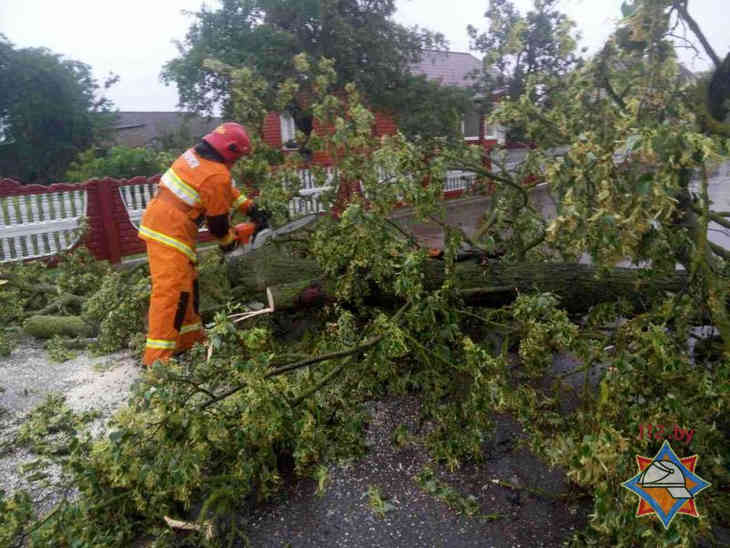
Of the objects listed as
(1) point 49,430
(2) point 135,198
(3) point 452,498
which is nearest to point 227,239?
(1) point 49,430

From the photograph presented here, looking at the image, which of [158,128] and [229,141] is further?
[158,128]

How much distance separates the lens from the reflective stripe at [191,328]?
3482mm

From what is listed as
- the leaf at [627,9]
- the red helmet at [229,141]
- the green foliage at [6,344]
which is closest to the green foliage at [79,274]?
the green foliage at [6,344]

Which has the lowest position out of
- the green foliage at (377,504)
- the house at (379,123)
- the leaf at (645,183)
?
the green foliage at (377,504)

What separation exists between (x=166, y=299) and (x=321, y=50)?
307 inches

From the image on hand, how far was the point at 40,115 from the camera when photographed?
12.2 meters

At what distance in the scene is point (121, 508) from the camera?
1993 mm

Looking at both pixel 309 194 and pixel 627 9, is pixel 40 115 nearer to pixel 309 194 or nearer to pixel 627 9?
pixel 309 194

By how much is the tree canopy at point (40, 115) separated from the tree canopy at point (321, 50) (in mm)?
4366

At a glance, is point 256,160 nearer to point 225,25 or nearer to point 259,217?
point 259,217

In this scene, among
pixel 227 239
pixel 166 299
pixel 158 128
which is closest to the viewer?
pixel 166 299

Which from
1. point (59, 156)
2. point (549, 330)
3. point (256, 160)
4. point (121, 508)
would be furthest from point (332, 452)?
point (59, 156)

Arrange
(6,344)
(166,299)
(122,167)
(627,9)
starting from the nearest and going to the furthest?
(627,9) < (166,299) < (6,344) < (122,167)

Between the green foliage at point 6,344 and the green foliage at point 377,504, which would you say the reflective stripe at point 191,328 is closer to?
the green foliage at point 6,344
